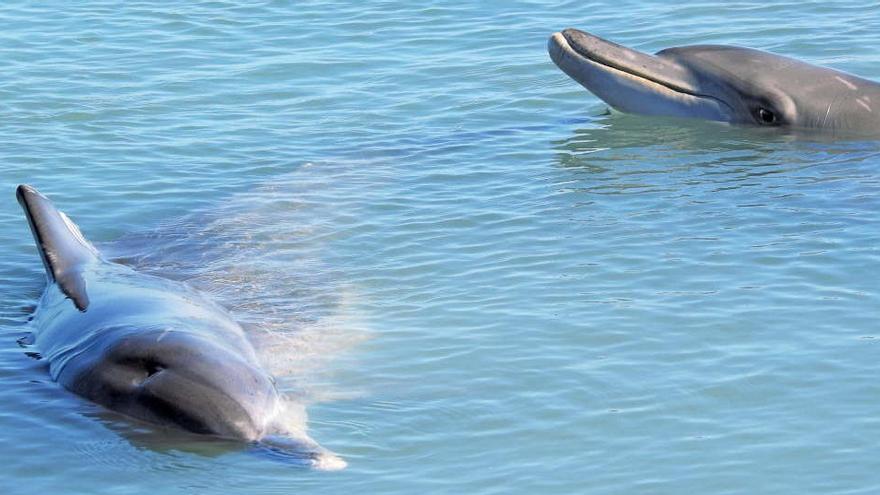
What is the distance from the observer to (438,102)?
18.5 meters

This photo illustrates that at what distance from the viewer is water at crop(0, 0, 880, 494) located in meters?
9.72

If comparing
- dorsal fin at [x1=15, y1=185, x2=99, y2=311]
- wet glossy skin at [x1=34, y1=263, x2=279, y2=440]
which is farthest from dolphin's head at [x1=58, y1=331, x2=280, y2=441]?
dorsal fin at [x1=15, y1=185, x2=99, y2=311]

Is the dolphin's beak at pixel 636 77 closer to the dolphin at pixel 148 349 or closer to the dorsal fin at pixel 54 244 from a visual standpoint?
the dolphin at pixel 148 349

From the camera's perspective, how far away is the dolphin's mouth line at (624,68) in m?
16.4

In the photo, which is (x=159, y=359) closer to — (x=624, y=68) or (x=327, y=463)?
(x=327, y=463)

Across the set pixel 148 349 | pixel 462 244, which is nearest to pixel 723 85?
pixel 462 244

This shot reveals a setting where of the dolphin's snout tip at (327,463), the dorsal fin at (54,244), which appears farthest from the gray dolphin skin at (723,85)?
the dolphin's snout tip at (327,463)

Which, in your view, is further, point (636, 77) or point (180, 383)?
point (636, 77)

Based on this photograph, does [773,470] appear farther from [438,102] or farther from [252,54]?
[252,54]

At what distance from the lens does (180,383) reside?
961 centimetres

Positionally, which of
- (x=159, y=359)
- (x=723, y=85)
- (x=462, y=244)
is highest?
(x=159, y=359)

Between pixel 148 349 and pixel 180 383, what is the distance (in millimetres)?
460

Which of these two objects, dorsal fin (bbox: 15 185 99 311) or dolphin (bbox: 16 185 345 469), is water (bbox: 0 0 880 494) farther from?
→ dorsal fin (bbox: 15 185 99 311)

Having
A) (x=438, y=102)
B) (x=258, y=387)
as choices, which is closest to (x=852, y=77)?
(x=438, y=102)
